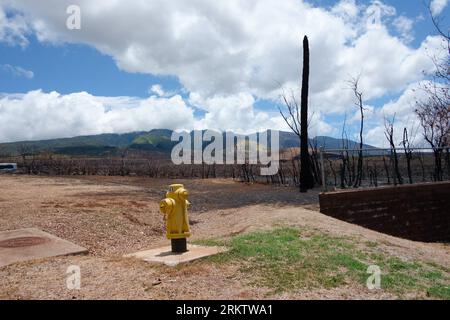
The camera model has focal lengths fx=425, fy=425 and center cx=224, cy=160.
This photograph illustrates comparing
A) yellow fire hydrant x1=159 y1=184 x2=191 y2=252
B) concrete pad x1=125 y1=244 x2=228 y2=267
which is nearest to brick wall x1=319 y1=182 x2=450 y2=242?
concrete pad x1=125 y1=244 x2=228 y2=267

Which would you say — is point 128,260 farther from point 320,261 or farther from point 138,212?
point 138,212

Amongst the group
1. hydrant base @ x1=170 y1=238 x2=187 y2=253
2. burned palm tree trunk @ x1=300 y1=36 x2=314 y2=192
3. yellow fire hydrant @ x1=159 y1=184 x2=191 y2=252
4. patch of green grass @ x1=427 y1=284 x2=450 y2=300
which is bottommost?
patch of green grass @ x1=427 y1=284 x2=450 y2=300

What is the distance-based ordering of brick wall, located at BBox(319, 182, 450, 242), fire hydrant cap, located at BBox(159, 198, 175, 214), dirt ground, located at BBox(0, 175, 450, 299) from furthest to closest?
brick wall, located at BBox(319, 182, 450, 242)
fire hydrant cap, located at BBox(159, 198, 175, 214)
dirt ground, located at BBox(0, 175, 450, 299)

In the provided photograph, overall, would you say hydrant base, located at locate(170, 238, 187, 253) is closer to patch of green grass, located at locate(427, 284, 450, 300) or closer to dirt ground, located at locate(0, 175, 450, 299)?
dirt ground, located at locate(0, 175, 450, 299)

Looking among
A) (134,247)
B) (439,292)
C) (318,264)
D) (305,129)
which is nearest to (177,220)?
(318,264)

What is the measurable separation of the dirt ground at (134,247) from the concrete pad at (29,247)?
0.24 meters

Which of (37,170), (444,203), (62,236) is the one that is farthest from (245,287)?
(37,170)

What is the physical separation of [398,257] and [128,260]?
11.6ft

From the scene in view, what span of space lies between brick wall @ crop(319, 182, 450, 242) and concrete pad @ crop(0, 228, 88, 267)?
5159mm

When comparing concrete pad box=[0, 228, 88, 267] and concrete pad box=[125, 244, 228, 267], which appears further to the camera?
concrete pad box=[0, 228, 88, 267]

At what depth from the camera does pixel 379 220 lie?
946cm

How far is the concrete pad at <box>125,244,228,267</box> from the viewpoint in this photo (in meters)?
4.87

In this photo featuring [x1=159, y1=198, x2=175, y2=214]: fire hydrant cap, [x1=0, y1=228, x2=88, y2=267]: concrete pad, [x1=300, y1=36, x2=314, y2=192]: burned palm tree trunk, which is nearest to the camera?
[x1=159, y1=198, x2=175, y2=214]: fire hydrant cap

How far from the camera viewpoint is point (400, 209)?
986 cm
